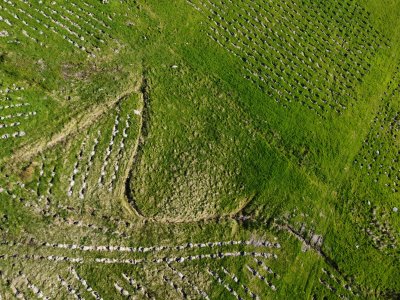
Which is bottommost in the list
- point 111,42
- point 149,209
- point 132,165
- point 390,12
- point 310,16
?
point 149,209

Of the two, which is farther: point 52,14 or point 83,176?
point 52,14

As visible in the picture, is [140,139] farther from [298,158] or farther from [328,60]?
[328,60]

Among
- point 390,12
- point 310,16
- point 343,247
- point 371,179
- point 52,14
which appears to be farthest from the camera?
point 390,12

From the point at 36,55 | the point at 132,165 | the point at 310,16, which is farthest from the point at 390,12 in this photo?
the point at 36,55

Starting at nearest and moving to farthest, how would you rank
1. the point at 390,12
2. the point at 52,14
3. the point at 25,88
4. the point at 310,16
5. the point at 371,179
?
the point at 25,88, the point at 52,14, the point at 371,179, the point at 310,16, the point at 390,12

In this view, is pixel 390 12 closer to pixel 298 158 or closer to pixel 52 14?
pixel 298 158

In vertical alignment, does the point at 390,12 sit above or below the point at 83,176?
above
